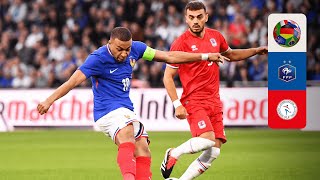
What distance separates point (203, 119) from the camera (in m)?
9.99

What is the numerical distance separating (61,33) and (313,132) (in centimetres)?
781

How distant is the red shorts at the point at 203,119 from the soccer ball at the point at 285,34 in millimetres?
5702

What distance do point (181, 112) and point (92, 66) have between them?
134 centimetres

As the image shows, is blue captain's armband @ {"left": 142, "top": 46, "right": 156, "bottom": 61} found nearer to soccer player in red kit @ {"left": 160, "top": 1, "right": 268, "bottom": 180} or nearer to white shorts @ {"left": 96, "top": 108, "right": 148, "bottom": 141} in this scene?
white shorts @ {"left": 96, "top": 108, "right": 148, "bottom": 141}

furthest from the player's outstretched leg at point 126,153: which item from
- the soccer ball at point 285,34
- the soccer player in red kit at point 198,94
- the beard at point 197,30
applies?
the soccer ball at point 285,34

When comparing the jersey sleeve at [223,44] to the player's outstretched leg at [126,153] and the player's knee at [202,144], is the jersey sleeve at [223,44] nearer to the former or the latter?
the player's knee at [202,144]

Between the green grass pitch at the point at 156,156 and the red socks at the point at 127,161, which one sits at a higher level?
the red socks at the point at 127,161

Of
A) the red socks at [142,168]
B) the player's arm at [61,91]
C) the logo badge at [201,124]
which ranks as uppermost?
the player's arm at [61,91]

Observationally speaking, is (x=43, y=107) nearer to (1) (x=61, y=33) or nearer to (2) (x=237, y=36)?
(2) (x=237, y=36)

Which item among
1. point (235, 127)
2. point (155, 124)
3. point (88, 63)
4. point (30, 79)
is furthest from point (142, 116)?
point (88, 63)

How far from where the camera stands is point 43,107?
848 centimetres

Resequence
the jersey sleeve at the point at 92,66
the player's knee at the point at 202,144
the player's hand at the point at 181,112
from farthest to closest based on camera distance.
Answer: the player's knee at the point at 202,144, the player's hand at the point at 181,112, the jersey sleeve at the point at 92,66

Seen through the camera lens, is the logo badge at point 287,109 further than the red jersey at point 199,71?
Yes

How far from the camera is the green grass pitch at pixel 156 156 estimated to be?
39.4ft
